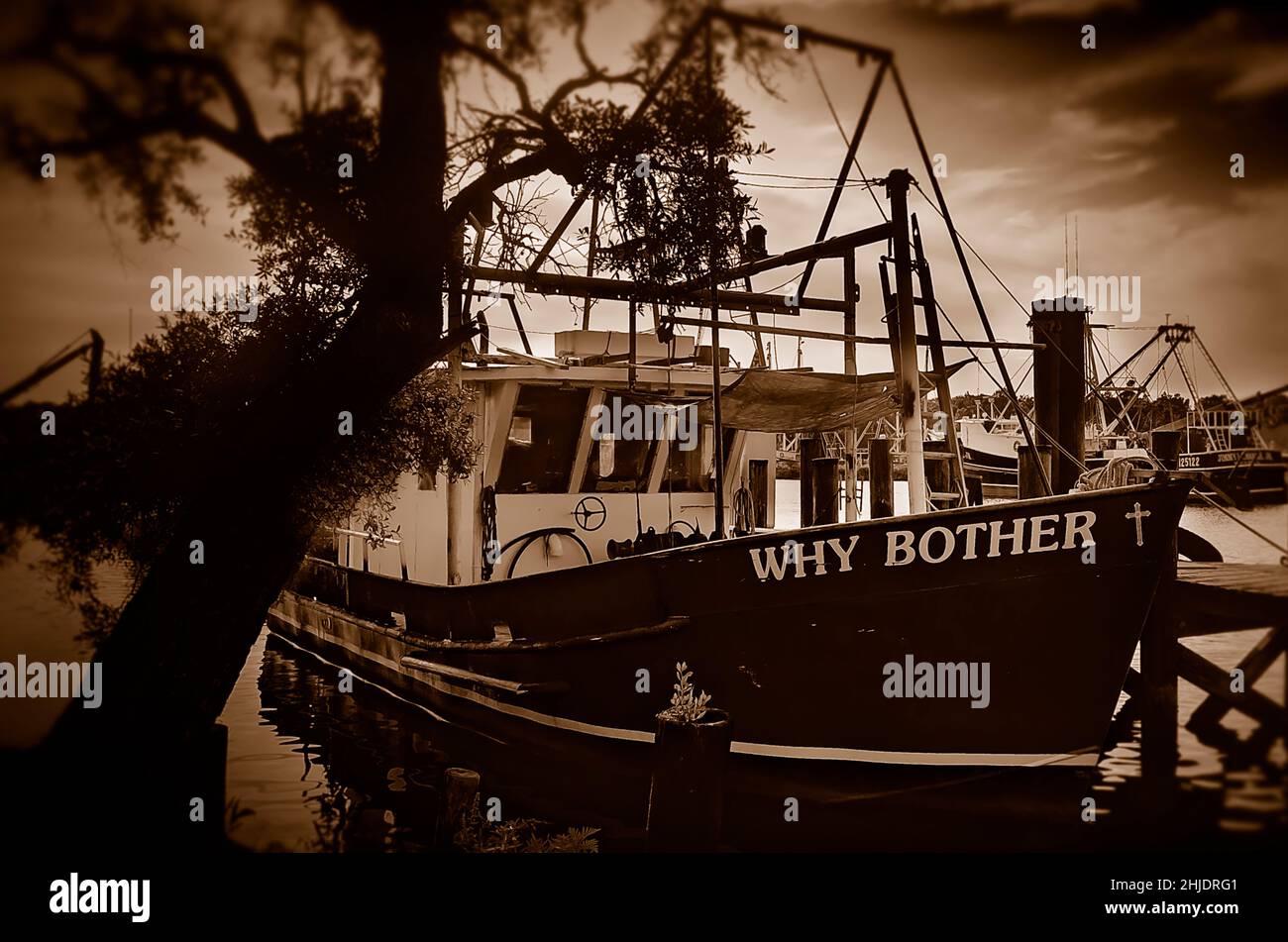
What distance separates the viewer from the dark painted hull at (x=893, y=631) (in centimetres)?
544

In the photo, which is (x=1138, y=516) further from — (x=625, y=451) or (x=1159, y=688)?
(x=625, y=451)

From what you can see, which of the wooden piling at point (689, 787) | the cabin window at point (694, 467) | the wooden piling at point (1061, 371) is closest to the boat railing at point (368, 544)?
the cabin window at point (694, 467)

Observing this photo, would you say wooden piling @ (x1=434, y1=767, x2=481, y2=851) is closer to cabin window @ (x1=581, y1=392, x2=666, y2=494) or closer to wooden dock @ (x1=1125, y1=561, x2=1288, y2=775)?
cabin window @ (x1=581, y1=392, x2=666, y2=494)

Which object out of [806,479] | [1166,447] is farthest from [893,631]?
[806,479]

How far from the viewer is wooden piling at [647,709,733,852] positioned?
179 inches

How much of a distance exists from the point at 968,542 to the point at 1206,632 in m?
2.54

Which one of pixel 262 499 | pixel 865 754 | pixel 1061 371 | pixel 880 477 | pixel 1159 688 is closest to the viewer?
pixel 262 499

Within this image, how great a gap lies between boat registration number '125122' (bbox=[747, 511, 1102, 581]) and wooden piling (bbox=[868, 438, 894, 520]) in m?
1.30

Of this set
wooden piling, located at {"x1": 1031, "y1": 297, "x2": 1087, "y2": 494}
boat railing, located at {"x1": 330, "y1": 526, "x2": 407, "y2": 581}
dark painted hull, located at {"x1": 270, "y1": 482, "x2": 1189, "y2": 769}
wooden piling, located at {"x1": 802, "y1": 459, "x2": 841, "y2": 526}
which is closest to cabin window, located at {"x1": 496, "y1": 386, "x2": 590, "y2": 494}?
boat railing, located at {"x1": 330, "y1": 526, "x2": 407, "y2": 581}

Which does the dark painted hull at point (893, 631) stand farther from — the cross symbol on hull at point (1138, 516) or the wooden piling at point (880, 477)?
the wooden piling at point (880, 477)

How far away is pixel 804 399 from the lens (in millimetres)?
7441

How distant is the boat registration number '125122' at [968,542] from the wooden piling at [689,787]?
4.98 ft
